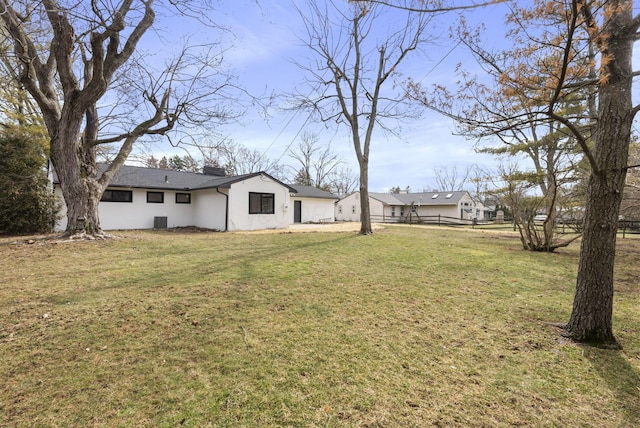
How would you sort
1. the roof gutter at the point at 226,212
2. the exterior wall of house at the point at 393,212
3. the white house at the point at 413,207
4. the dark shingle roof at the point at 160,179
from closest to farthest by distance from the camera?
the dark shingle roof at the point at 160,179 < the roof gutter at the point at 226,212 < the white house at the point at 413,207 < the exterior wall of house at the point at 393,212

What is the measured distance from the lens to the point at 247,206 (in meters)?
15.2

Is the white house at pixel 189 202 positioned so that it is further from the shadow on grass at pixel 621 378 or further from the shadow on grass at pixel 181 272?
the shadow on grass at pixel 621 378

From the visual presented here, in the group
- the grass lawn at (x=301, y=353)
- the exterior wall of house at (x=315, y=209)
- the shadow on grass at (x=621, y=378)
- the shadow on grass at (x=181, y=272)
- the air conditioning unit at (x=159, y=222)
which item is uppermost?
the exterior wall of house at (x=315, y=209)

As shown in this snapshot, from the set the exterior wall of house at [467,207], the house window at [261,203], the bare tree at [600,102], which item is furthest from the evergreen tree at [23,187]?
the exterior wall of house at [467,207]

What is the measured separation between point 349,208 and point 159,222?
20.2 m

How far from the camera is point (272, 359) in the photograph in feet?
8.77

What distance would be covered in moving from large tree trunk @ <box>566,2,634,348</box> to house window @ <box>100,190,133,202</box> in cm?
1641

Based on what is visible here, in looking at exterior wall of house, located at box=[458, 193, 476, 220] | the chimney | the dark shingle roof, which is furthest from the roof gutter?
exterior wall of house, located at box=[458, 193, 476, 220]

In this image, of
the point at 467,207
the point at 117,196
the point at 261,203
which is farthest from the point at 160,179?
the point at 467,207

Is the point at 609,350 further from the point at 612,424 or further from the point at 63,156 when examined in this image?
the point at 63,156

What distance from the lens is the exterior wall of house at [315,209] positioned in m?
22.7

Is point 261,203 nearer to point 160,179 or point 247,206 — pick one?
point 247,206

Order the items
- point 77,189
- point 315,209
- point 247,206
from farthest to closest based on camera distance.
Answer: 1. point 315,209
2. point 247,206
3. point 77,189

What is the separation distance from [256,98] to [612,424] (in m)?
10.8
